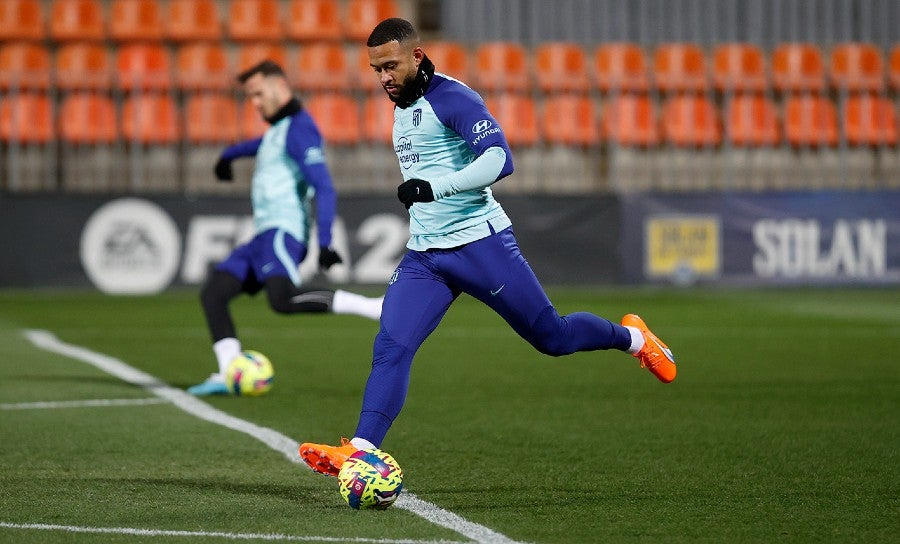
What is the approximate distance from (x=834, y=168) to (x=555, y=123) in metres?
4.88

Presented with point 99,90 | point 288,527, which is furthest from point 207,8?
point 288,527

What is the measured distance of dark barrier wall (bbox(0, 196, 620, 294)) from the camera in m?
20.1

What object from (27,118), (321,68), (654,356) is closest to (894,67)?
(321,68)

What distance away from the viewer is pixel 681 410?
9047 mm

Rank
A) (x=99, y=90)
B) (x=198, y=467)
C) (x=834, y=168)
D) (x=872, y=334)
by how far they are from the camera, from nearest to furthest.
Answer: (x=198, y=467) < (x=872, y=334) < (x=99, y=90) < (x=834, y=168)

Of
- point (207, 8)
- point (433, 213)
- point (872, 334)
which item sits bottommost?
point (872, 334)

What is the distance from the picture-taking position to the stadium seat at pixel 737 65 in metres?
24.2

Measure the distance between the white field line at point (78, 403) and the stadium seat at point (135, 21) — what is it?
14790 millimetres

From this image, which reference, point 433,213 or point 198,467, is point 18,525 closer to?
point 198,467

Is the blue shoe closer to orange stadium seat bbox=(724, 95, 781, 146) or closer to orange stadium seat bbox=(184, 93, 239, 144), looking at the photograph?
orange stadium seat bbox=(184, 93, 239, 144)

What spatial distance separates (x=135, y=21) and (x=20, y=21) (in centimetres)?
177

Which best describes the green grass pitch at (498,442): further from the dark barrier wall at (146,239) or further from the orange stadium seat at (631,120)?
the orange stadium seat at (631,120)

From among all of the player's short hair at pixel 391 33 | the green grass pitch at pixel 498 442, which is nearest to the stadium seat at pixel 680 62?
the green grass pitch at pixel 498 442

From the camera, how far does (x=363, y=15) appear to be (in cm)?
2383
